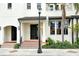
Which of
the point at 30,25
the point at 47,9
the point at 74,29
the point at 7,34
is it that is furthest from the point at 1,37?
the point at 74,29

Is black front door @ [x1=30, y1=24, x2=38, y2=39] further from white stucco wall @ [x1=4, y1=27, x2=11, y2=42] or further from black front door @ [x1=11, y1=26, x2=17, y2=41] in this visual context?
white stucco wall @ [x1=4, y1=27, x2=11, y2=42]

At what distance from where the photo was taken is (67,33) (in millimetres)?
33125

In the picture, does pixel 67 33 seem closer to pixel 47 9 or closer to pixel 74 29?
pixel 74 29

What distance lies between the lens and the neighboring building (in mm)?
33188

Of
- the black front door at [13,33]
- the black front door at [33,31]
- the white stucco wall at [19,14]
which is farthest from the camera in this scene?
the black front door at [13,33]

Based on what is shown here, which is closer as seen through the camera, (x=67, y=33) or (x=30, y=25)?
(x=67, y=33)

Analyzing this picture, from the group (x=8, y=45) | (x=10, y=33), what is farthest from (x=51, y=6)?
(x=8, y=45)

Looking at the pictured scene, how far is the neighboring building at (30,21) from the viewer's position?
33.2 m

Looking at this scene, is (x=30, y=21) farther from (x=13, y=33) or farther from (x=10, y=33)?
(x=10, y=33)

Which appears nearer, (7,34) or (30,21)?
(30,21)

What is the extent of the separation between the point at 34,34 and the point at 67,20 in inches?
215

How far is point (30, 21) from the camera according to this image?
110 feet

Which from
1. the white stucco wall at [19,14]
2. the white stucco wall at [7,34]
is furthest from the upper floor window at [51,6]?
the white stucco wall at [7,34]

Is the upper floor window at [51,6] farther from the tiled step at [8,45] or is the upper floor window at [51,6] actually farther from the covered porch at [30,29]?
the tiled step at [8,45]
